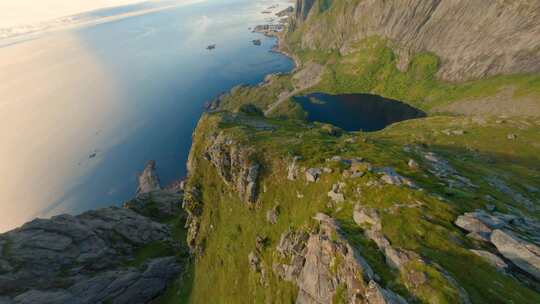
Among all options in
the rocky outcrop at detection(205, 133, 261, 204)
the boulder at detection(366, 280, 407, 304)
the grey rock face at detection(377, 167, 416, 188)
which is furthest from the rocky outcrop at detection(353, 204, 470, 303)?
the rocky outcrop at detection(205, 133, 261, 204)

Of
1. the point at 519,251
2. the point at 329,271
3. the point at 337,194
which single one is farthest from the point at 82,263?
the point at 519,251

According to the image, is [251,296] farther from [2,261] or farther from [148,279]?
[2,261]

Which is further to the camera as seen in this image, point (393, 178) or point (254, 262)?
point (254, 262)

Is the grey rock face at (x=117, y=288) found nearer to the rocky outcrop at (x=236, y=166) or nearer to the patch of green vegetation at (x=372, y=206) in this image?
the patch of green vegetation at (x=372, y=206)

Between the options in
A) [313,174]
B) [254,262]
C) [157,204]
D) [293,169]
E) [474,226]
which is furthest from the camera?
[157,204]

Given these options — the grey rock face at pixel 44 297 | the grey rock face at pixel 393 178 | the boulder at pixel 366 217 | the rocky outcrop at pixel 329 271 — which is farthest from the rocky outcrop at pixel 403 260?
the grey rock face at pixel 44 297

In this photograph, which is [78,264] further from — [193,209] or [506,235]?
[506,235]
